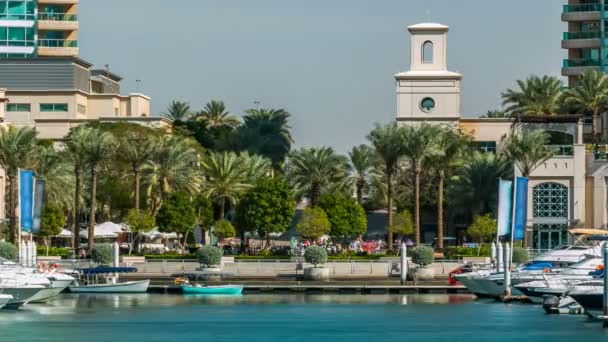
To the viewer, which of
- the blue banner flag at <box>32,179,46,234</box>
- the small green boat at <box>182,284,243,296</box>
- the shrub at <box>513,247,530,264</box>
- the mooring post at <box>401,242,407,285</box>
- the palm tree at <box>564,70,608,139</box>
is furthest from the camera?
the palm tree at <box>564,70,608,139</box>

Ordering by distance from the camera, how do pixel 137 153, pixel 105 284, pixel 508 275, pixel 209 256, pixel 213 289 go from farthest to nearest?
pixel 137 153
pixel 209 256
pixel 105 284
pixel 213 289
pixel 508 275

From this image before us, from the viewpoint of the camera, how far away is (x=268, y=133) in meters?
169

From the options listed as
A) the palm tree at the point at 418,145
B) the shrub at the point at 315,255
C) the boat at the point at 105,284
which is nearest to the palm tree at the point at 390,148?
the palm tree at the point at 418,145

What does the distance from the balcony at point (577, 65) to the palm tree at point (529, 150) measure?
36445 millimetres

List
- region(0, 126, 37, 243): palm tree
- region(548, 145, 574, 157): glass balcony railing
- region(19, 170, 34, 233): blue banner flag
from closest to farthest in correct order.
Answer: region(19, 170, 34, 233): blue banner flag
region(0, 126, 37, 243): palm tree
region(548, 145, 574, 157): glass balcony railing

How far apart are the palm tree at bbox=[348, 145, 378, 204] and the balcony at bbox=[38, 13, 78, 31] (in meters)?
41.8

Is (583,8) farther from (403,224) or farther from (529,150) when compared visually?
(403,224)

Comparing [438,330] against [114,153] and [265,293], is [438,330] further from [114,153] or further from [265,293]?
[114,153]

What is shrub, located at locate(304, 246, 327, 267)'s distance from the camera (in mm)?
105875

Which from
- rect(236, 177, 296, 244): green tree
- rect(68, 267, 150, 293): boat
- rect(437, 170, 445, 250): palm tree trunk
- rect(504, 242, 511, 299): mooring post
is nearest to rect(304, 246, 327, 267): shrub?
rect(68, 267, 150, 293): boat

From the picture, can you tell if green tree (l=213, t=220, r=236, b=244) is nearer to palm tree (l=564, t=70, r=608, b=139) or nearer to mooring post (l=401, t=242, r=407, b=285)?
mooring post (l=401, t=242, r=407, b=285)

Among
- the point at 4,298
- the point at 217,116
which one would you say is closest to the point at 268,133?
the point at 217,116

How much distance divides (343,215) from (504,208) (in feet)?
82.3

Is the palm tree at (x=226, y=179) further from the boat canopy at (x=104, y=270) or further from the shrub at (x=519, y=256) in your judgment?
the boat canopy at (x=104, y=270)
